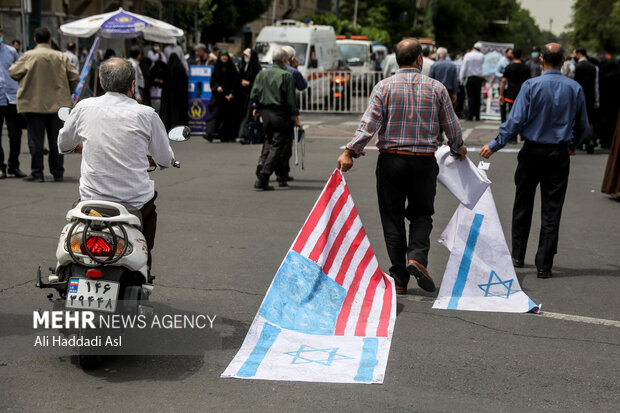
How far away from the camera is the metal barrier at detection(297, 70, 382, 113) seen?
26094 millimetres

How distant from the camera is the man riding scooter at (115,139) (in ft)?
16.5

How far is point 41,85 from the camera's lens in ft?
38.7

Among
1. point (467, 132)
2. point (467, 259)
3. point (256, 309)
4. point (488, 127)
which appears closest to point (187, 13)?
point (488, 127)

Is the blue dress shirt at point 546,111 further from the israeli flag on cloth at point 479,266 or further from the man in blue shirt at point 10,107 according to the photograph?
the man in blue shirt at point 10,107

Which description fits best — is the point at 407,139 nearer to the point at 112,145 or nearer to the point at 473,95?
the point at 112,145

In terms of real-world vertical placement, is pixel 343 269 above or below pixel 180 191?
above

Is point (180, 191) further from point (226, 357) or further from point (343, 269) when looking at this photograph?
point (226, 357)

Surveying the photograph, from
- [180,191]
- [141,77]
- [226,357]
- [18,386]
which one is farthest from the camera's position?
[141,77]

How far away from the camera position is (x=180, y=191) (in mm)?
11758

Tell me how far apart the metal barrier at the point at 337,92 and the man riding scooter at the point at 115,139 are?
2089cm

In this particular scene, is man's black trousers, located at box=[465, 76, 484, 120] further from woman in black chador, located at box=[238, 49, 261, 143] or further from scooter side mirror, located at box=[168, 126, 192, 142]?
scooter side mirror, located at box=[168, 126, 192, 142]

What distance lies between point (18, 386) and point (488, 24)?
10778 cm

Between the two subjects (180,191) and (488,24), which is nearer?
(180,191)

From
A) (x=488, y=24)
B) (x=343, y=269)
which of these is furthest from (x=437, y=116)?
(x=488, y=24)
